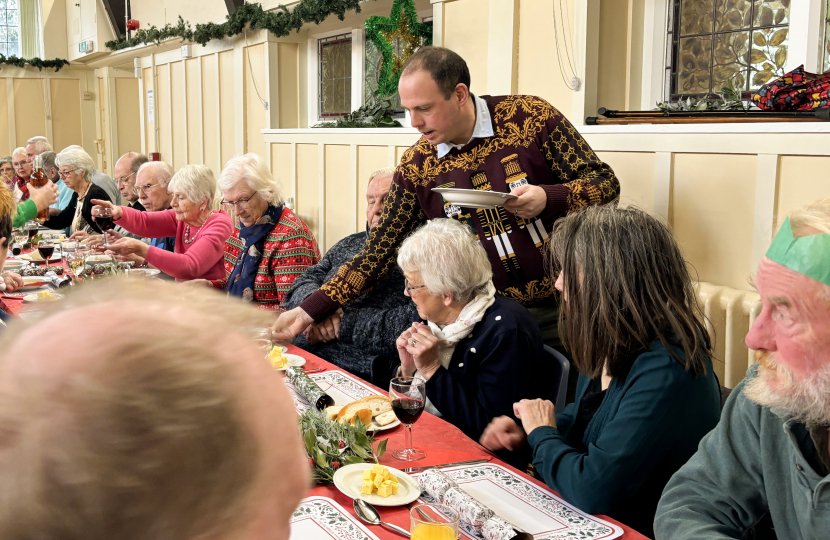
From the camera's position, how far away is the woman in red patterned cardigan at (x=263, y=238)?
3.84 meters

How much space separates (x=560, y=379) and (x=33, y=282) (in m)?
3.14

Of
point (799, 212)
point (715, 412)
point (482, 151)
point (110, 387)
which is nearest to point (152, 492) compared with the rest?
point (110, 387)

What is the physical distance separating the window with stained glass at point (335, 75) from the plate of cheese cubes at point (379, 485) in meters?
5.21

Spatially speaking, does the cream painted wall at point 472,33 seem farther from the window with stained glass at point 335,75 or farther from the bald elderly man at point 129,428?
the bald elderly man at point 129,428

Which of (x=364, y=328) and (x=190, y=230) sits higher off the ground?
(x=190, y=230)

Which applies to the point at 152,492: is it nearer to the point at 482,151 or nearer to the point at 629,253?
the point at 629,253

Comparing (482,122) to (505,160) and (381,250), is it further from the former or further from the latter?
(381,250)

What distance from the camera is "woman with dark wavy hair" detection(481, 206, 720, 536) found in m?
1.61

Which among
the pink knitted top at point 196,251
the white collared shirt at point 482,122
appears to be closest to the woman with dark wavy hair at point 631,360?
the white collared shirt at point 482,122

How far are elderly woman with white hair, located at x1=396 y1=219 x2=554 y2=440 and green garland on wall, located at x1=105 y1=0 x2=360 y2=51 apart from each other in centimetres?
346

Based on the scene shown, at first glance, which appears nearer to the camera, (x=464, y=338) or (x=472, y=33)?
(x=464, y=338)

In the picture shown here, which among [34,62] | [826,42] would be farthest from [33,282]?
[34,62]

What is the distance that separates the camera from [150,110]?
966cm

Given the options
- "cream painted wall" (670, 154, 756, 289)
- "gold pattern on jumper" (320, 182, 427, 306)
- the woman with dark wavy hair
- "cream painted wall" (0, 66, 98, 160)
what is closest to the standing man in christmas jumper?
"gold pattern on jumper" (320, 182, 427, 306)
